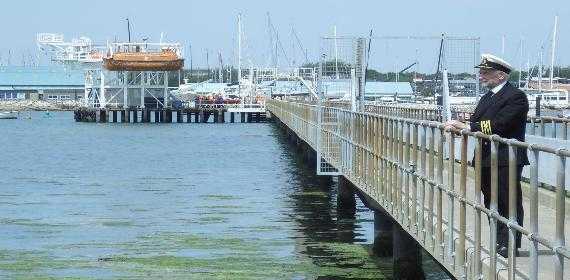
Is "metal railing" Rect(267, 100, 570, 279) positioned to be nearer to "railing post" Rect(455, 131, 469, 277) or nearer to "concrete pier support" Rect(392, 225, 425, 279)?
"railing post" Rect(455, 131, 469, 277)

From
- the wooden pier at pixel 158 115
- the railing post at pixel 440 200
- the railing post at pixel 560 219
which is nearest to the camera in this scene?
the railing post at pixel 560 219

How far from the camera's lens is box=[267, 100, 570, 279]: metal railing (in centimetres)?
849

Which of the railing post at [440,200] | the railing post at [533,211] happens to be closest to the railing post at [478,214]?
the railing post at [440,200]

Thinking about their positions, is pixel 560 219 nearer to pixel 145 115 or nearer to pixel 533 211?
pixel 533 211

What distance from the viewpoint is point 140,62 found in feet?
430

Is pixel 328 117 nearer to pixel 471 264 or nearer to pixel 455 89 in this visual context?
pixel 455 89

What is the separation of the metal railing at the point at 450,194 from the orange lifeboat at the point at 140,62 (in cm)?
10918

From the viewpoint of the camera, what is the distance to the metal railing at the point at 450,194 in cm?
849

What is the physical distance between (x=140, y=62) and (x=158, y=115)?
559cm

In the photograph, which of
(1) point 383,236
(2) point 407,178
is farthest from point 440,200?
(1) point 383,236

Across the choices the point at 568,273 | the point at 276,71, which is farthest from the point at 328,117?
the point at 276,71

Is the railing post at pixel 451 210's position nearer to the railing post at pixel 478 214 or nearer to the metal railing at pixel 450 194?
the metal railing at pixel 450 194

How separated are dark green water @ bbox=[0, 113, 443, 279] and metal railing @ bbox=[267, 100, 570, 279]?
1749mm

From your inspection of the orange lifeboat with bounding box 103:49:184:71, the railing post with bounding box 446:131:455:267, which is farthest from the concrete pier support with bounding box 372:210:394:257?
the orange lifeboat with bounding box 103:49:184:71
